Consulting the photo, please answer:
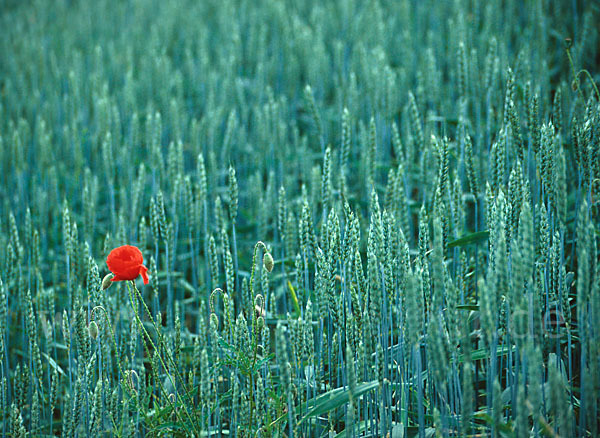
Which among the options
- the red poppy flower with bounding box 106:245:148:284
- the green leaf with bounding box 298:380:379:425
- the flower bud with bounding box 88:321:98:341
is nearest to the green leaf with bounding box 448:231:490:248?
the green leaf with bounding box 298:380:379:425

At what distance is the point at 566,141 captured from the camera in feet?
7.12

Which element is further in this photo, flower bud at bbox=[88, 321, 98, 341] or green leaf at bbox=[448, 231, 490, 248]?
green leaf at bbox=[448, 231, 490, 248]

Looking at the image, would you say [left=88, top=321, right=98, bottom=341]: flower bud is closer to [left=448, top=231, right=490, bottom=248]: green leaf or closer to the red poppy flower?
the red poppy flower

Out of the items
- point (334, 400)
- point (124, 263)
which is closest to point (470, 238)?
point (334, 400)

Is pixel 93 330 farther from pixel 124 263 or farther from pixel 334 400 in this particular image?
pixel 334 400

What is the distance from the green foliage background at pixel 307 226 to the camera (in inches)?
50.8

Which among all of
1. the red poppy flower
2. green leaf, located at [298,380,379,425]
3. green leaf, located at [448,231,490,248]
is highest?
green leaf, located at [448,231,490,248]

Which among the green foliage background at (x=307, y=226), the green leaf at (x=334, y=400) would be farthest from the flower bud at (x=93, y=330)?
the green leaf at (x=334, y=400)

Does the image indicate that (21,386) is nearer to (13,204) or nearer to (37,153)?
(13,204)

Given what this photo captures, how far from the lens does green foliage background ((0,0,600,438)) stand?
4.23 ft

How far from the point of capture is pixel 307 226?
4.83 ft

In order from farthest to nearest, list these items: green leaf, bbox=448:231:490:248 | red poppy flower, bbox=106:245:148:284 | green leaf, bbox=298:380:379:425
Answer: green leaf, bbox=448:231:490:248
red poppy flower, bbox=106:245:148:284
green leaf, bbox=298:380:379:425

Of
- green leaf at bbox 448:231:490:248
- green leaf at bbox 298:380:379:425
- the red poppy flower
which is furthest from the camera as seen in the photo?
green leaf at bbox 448:231:490:248

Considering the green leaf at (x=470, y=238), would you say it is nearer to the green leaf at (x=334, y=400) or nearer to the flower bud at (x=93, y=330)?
the green leaf at (x=334, y=400)
